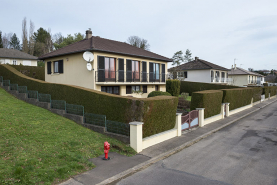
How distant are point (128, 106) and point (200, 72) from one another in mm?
36431

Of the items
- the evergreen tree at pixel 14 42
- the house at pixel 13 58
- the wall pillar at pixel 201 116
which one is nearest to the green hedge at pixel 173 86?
the wall pillar at pixel 201 116

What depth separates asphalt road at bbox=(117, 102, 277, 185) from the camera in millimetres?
6758

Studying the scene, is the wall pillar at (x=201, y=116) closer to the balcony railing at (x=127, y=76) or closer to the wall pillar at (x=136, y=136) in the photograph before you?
the wall pillar at (x=136, y=136)

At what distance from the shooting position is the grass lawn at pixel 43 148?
6188mm

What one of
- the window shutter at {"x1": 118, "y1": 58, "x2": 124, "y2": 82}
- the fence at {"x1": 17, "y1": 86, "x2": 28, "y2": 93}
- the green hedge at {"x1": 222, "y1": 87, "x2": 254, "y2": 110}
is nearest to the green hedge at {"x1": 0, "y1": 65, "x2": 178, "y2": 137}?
the fence at {"x1": 17, "y1": 86, "x2": 28, "y2": 93}

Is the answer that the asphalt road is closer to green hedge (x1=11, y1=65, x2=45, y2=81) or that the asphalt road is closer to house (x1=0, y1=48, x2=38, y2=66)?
green hedge (x1=11, y1=65, x2=45, y2=81)

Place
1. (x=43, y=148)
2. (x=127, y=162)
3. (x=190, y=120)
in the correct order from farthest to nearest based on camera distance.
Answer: (x=190, y=120)
(x=127, y=162)
(x=43, y=148)

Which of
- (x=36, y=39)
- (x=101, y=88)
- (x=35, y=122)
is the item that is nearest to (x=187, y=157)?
(x=35, y=122)

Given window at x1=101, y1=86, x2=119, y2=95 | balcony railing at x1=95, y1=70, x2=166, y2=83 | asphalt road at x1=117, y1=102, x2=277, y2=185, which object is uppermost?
balcony railing at x1=95, y1=70, x2=166, y2=83

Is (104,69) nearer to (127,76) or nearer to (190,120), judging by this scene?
(127,76)

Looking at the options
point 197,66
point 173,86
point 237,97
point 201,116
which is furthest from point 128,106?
point 197,66

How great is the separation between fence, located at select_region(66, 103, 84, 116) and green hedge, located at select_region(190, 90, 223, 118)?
872 cm

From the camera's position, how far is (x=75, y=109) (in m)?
13.1

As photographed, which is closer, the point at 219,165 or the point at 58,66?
the point at 219,165
